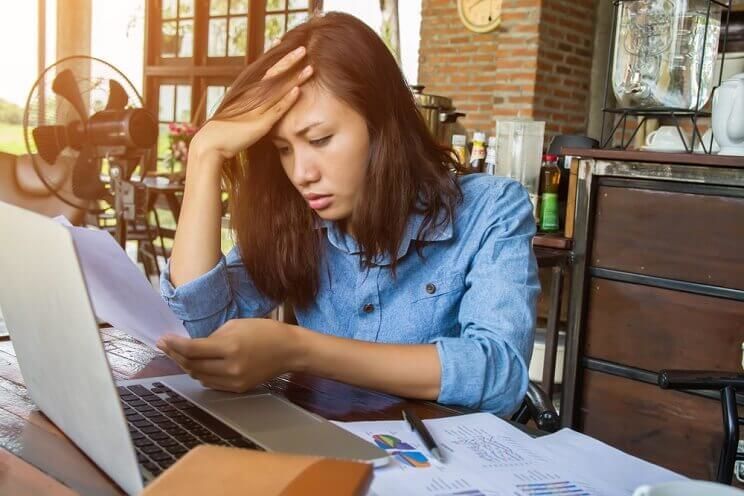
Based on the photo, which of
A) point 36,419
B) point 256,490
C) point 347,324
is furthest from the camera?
point 347,324

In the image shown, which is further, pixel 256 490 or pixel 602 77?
pixel 602 77

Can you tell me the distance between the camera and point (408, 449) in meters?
0.69

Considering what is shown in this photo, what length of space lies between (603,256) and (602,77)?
13.0ft

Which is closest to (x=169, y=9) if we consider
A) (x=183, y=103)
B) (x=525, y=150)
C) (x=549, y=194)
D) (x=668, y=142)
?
(x=183, y=103)

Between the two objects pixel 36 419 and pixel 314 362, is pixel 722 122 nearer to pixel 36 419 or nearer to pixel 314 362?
pixel 314 362

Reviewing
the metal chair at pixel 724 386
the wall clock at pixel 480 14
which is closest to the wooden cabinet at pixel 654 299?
the metal chair at pixel 724 386

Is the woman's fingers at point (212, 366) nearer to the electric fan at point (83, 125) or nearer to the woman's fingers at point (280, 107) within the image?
the woman's fingers at point (280, 107)

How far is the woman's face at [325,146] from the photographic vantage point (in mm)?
1079

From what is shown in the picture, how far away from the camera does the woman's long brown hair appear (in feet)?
3.64

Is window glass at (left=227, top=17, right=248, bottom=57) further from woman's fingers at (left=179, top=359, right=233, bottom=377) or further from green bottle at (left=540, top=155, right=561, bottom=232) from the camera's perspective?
woman's fingers at (left=179, top=359, right=233, bottom=377)

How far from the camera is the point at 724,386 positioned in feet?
3.96

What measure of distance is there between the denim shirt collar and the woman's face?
10 cm

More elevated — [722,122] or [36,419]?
[722,122]

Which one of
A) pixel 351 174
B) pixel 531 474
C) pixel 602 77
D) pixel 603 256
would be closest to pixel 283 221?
pixel 351 174
